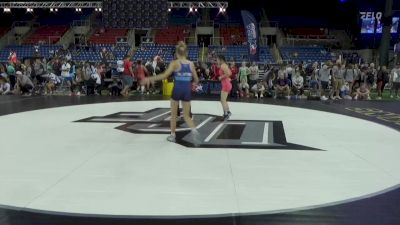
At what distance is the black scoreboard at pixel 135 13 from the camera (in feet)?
57.6

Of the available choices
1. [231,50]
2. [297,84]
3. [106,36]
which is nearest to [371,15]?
[231,50]

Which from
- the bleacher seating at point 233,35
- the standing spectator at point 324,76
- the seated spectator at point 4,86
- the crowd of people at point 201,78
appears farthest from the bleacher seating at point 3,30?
the standing spectator at point 324,76

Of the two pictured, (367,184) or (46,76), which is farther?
(46,76)

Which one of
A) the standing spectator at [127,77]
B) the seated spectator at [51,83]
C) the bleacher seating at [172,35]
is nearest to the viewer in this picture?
the standing spectator at [127,77]

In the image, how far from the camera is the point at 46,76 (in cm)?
1636

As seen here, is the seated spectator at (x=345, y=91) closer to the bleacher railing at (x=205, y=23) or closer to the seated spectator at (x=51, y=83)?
the seated spectator at (x=51, y=83)

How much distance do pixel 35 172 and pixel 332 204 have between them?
9.71 ft

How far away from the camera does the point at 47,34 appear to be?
34188mm

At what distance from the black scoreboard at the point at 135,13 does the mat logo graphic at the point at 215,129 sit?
8636 mm

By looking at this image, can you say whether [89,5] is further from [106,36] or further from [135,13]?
[135,13]

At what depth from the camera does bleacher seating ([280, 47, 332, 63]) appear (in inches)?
1114

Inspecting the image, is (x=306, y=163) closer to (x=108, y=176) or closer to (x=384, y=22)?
(x=108, y=176)

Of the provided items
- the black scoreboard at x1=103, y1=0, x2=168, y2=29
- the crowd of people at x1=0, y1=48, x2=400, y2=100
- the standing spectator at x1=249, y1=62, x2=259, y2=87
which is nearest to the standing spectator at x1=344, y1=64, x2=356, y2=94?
the crowd of people at x1=0, y1=48, x2=400, y2=100

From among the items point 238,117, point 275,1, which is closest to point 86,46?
point 275,1
